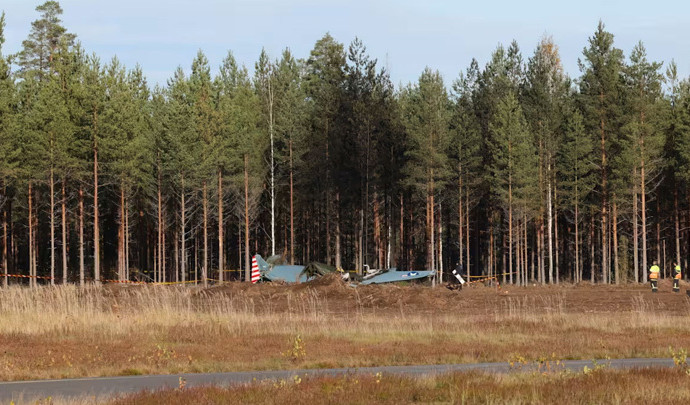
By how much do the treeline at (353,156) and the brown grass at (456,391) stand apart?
138 feet

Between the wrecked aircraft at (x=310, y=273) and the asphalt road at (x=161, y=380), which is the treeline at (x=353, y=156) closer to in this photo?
the wrecked aircraft at (x=310, y=273)

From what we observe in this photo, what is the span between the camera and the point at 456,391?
14.3 metres

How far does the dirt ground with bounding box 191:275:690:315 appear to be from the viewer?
37.2 m

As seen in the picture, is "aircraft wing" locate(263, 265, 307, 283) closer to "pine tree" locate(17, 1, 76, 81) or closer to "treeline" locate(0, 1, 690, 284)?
"treeline" locate(0, 1, 690, 284)

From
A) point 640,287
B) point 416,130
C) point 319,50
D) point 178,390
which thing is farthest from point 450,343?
point 319,50

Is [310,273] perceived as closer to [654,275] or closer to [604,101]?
[654,275]

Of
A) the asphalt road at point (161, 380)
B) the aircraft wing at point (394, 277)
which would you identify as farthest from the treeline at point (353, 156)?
the asphalt road at point (161, 380)

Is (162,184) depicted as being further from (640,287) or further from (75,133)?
(640,287)

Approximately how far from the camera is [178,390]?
14.2 metres

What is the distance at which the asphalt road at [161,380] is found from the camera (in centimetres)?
1545

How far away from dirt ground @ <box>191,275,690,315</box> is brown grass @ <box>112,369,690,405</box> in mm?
19275

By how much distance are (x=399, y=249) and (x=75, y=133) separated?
31228 millimetres

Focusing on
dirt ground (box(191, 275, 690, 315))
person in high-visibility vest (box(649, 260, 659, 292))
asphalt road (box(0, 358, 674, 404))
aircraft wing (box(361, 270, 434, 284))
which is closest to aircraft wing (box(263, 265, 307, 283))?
dirt ground (box(191, 275, 690, 315))

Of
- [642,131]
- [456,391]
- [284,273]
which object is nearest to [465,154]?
[642,131]
